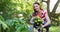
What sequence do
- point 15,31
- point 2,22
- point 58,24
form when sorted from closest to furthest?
point 2,22 → point 15,31 → point 58,24

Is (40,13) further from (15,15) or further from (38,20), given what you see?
(15,15)

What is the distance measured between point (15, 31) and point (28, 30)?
0.15m

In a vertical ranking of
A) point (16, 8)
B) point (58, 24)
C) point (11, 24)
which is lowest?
point (58, 24)

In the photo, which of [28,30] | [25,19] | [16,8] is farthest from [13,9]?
[28,30]

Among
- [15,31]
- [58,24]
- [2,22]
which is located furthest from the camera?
[58,24]

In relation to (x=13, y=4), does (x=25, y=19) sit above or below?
below

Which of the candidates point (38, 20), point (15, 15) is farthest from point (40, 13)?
point (15, 15)

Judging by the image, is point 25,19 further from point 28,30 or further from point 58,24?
point 58,24

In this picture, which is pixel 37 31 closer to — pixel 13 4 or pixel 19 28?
pixel 19 28

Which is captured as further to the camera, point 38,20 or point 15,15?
point 15,15

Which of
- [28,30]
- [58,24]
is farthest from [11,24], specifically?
[58,24]

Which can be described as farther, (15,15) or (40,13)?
(15,15)

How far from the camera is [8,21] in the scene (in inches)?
73.9

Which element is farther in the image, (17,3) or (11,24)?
(17,3)
